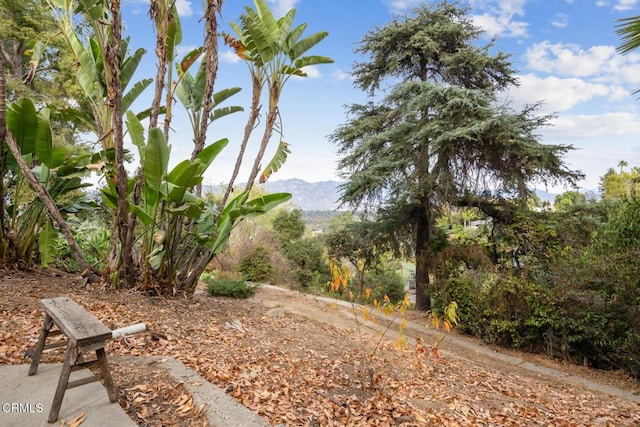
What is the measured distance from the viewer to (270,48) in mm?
5816

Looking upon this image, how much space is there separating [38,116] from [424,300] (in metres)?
10.5

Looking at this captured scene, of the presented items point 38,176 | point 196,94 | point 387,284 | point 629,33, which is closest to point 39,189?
point 38,176

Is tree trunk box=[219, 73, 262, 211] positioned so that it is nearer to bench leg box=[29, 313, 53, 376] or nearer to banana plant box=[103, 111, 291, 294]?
banana plant box=[103, 111, 291, 294]

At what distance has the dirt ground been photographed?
2.78m

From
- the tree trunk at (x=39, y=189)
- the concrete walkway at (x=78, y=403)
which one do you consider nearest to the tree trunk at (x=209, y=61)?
the tree trunk at (x=39, y=189)

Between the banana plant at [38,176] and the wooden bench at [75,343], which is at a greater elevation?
the banana plant at [38,176]

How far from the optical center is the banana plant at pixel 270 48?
5.68 metres

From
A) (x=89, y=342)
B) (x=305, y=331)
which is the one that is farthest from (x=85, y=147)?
(x=89, y=342)

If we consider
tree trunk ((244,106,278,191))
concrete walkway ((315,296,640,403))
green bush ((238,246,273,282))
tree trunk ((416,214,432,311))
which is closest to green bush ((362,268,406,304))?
tree trunk ((416,214,432,311))

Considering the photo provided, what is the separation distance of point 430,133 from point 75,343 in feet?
27.7

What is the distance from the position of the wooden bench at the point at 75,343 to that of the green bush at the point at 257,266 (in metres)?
10.5

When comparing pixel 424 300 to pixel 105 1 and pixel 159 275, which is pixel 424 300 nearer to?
pixel 159 275

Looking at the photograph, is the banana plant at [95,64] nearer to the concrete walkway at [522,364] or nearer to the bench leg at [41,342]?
the bench leg at [41,342]

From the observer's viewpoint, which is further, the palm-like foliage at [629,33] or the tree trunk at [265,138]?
the tree trunk at [265,138]
